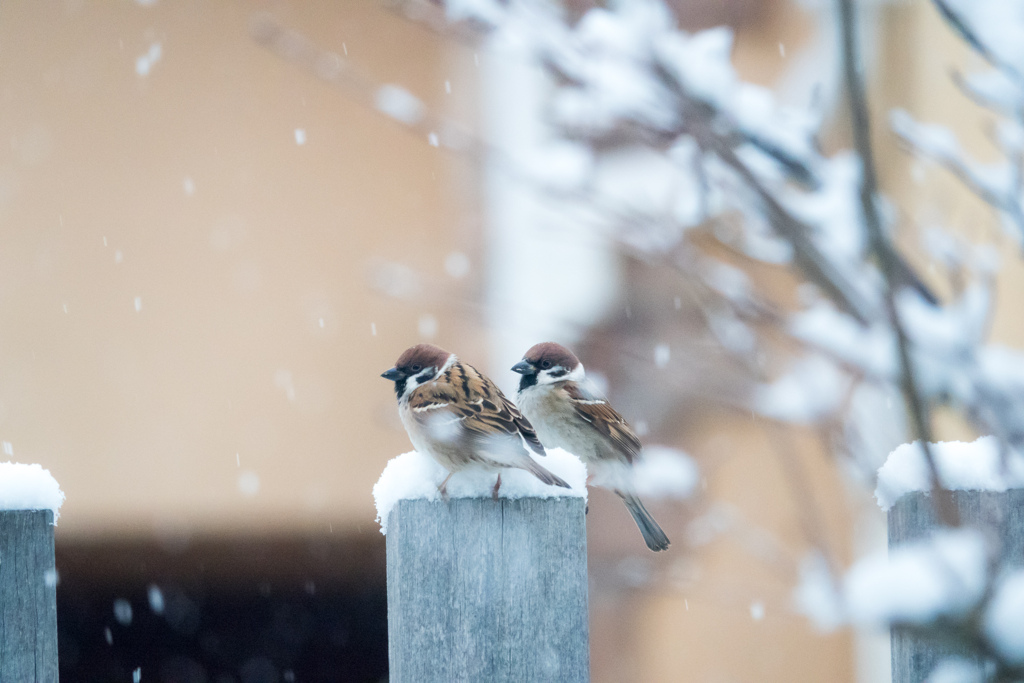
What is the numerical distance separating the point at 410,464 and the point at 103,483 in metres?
2.75

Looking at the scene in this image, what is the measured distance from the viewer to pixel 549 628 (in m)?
1.18

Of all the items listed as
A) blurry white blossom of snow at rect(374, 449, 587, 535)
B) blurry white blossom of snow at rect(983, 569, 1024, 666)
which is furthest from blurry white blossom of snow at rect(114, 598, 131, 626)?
blurry white blossom of snow at rect(983, 569, 1024, 666)

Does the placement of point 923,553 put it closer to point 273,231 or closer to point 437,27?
point 437,27

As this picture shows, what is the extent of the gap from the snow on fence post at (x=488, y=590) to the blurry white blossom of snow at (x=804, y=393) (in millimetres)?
343

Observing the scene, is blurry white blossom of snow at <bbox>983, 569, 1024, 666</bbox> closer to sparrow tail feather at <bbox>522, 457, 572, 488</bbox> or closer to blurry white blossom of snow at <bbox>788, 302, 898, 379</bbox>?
blurry white blossom of snow at <bbox>788, 302, 898, 379</bbox>

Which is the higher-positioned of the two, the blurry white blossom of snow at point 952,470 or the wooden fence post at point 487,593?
the blurry white blossom of snow at point 952,470

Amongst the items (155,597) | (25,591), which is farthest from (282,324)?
(25,591)

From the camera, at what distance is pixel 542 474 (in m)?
1.26

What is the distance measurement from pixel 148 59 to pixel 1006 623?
3.83 m

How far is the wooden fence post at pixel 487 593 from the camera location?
1167 millimetres

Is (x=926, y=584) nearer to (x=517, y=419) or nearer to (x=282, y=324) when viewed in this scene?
(x=517, y=419)

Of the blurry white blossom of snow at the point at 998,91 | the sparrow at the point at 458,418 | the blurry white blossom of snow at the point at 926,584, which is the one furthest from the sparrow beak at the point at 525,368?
the blurry white blossom of snow at the point at 926,584

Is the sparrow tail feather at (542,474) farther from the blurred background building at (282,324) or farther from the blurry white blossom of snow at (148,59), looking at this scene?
the blurry white blossom of snow at (148,59)

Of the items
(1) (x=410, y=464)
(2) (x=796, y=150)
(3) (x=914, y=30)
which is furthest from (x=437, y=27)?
(3) (x=914, y=30)
